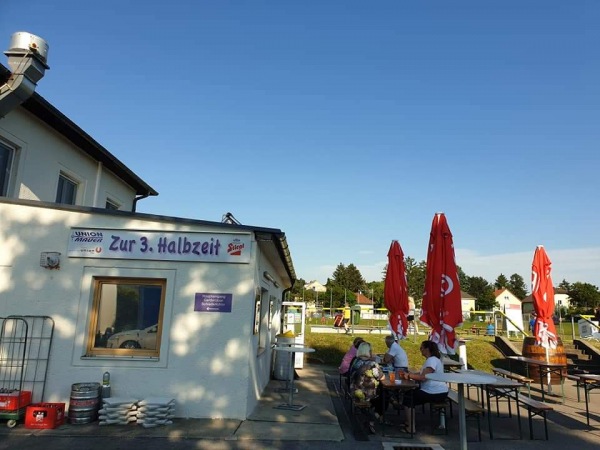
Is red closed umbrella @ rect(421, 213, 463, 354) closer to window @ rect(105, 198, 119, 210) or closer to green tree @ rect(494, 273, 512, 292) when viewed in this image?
window @ rect(105, 198, 119, 210)

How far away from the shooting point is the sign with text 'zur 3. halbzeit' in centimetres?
746

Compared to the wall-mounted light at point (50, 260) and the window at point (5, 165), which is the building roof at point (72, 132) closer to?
the window at point (5, 165)

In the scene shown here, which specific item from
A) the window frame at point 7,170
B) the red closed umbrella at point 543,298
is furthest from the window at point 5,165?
the red closed umbrella at point 543,298

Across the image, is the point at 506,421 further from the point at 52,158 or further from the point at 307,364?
the point at 52,158

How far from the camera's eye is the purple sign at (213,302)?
24.3ft

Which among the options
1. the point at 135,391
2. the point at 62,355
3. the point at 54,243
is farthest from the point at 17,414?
the point at 54,243

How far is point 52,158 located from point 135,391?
6352 millimetres

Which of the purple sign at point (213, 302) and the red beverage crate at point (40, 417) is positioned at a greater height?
the purple sign at point (213, 302)

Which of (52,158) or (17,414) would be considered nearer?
(17,414)

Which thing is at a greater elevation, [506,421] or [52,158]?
[52,158]

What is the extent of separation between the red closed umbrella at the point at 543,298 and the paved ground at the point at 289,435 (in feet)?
9.48

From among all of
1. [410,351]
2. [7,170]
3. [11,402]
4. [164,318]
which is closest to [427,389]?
[164,318]

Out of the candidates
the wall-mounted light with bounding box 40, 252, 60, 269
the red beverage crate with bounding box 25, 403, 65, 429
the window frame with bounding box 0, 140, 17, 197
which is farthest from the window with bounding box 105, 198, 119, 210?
the red beverage crate with bounding box 25, 403, 65, 429

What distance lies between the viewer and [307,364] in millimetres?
16156
